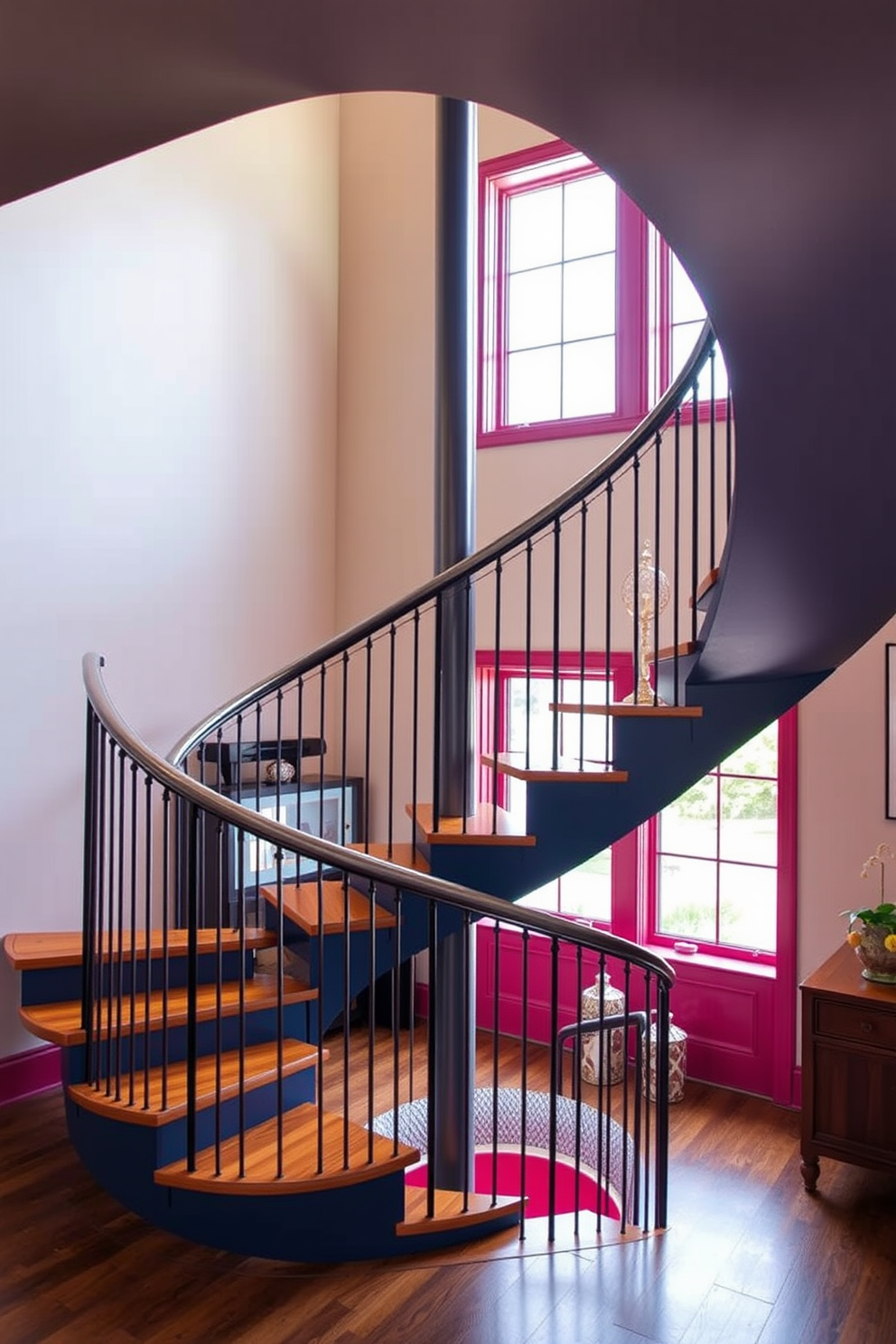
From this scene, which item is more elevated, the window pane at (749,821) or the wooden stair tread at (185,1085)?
the window pane at (749,821)

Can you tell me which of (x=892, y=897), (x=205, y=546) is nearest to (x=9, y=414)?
(x=205, y=546)

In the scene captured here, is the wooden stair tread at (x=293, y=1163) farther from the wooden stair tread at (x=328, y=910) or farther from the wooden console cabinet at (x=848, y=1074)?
the wooden console cabinet at (x=848, y=1074)

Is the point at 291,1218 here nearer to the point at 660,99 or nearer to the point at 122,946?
the point at 122,946

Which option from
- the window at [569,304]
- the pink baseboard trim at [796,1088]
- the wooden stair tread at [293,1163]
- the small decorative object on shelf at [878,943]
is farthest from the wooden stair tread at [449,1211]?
the window at [569,304]

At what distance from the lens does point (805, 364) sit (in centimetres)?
190

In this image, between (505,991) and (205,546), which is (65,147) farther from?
(505,991)

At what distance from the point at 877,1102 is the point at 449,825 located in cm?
189

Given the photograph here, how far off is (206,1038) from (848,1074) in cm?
232

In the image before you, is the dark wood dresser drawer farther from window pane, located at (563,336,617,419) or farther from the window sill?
window pane, located at (563,336,617,419)

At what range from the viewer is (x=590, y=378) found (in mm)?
5379

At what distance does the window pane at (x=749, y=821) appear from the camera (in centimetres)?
471

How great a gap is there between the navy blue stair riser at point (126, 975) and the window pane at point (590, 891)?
2295 mm

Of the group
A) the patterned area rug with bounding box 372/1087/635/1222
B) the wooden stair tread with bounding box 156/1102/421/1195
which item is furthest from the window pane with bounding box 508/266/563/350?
the wooden stair tread with bounding box 156/1102/421/1195

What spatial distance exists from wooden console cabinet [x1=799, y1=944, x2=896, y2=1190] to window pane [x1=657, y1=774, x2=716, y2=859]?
1230mm
